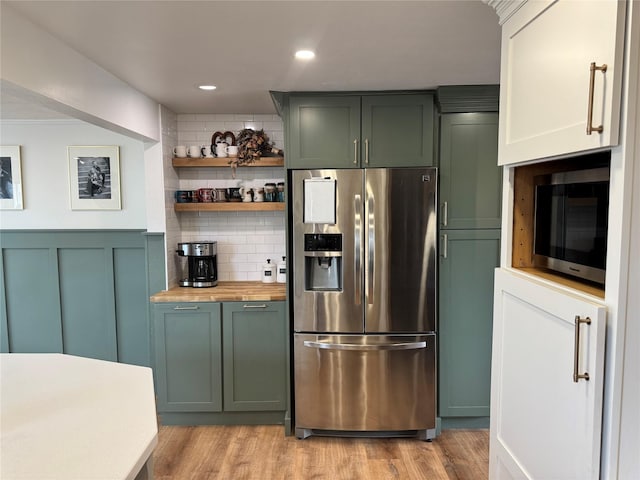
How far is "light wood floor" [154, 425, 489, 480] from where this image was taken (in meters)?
2.58

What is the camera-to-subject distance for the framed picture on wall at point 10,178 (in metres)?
3.60

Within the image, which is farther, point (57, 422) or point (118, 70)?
point (118, 70)

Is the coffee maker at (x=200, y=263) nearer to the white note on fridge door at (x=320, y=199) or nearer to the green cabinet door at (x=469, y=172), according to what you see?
the white note on fridge door at (x=320, y=199)

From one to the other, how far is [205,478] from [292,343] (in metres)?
0.95

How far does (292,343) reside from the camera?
9.93 ft

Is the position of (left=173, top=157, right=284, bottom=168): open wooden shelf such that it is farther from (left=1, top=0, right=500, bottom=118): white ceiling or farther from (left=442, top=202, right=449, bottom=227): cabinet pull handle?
(left=442, top=202, right=449, bottom=227): cabinet pull handle

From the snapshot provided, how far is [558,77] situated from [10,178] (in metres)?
4.02

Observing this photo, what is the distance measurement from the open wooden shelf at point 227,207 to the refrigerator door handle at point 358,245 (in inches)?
28.7

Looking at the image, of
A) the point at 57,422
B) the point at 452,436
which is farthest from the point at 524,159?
the point at 452,436

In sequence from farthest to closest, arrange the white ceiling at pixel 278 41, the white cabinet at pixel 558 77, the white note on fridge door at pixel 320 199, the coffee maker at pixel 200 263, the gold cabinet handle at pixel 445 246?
the coffee maker at pixel 200 263
the gold cabinet handle at pixel 445 246
the white note on fridge door at pixel 320 199
the white ceiling at pixel 278 41
the white cabinet at pixel 558 77

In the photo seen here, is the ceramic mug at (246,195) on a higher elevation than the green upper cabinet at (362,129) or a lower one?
lower

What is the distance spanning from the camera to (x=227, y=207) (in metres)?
3.36

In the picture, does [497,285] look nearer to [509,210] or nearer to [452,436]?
[509,210]

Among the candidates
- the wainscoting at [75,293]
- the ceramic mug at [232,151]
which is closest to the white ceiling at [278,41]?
the ceramic mug at [232,151]
